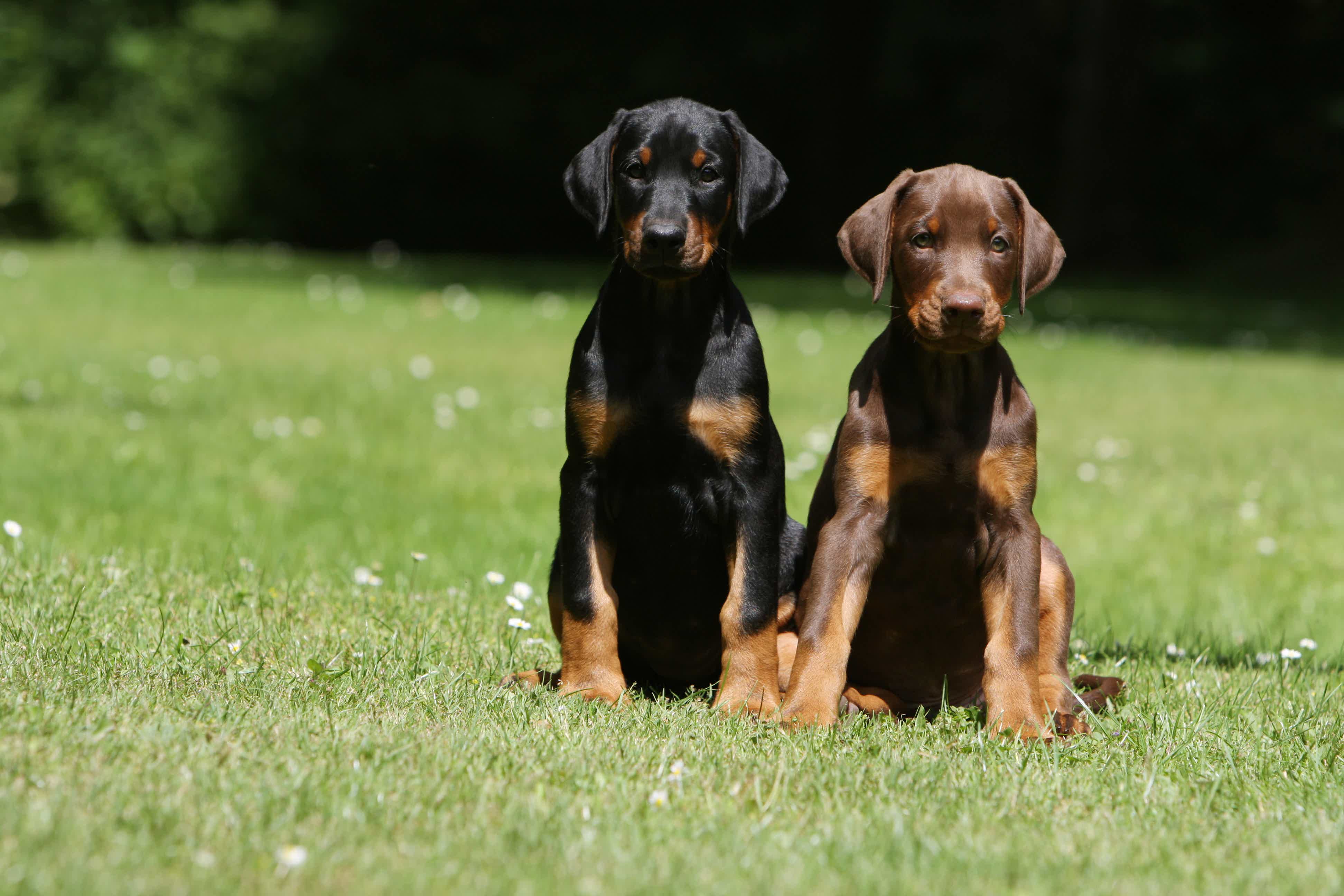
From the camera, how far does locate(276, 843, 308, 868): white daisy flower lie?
8.76ft

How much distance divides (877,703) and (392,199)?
87.3 feet

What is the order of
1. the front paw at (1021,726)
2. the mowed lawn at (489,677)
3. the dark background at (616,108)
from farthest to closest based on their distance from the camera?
1. the dark background at (616,108)
2. the front paw at (1021,726)
3. the mowed lawn at (489,677)

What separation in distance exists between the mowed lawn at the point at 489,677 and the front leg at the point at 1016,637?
152 mm

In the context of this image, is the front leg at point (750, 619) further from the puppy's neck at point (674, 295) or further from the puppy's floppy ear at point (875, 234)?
the puppy's floppy ear at point (875, 234)

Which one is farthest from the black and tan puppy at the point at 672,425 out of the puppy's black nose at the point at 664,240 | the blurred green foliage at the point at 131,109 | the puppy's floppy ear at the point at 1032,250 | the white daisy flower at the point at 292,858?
the blurred green foliage at the point at 131,109

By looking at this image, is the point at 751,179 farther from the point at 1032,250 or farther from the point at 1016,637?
the point at 1016,637

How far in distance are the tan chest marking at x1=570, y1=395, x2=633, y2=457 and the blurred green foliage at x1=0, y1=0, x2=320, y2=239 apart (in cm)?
2548

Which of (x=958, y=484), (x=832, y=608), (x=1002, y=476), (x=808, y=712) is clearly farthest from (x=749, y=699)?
(x=1002, y=476)

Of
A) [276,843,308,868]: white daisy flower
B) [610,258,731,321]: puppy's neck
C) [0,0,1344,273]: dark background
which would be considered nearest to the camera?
[276,843,308,868]: white daisy flower

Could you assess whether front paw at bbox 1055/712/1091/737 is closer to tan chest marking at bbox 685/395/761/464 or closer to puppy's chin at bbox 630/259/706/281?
tan chest marking at bbox 685/395/761/464

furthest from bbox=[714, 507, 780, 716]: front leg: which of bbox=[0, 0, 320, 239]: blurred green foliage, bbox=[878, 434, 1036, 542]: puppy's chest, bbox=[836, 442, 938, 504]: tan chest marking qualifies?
bbox=[0, 0, 320, 239]: blurred green foliage

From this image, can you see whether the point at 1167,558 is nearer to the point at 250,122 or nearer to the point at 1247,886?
the point at 1247,886

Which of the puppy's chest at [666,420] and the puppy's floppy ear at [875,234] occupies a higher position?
the puppy's floppy ear at [875,234]

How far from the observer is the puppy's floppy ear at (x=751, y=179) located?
14.5 feet
